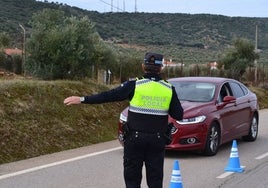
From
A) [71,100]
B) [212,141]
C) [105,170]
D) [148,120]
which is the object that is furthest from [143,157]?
[212,141]

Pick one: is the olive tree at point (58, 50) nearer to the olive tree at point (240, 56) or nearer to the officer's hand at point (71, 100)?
the officer's hand at point (71, 100)

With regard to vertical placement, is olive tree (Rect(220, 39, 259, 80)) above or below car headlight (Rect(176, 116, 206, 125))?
above

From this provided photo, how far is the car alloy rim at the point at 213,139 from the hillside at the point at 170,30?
45803 millimetres

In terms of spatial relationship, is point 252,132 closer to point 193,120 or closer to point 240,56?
point 193,120

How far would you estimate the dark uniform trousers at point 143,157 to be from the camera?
5.35 m

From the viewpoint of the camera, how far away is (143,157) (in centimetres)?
545

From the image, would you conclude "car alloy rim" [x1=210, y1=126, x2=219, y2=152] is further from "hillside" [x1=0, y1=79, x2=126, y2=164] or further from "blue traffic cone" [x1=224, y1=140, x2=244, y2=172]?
"hillside" [x1=0, y1=79, x2=126, y2=164]

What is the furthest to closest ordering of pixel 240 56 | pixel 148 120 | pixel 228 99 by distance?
1. pixel 240 56
2. pixel 228 99
3. pixel 148 120

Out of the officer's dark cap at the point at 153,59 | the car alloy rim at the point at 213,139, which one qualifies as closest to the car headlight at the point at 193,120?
the car alloy rim at the point at 213,139

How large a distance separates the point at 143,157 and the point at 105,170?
12.4 feet

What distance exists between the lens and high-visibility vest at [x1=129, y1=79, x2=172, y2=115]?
5375mm

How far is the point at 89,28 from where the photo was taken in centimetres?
1722

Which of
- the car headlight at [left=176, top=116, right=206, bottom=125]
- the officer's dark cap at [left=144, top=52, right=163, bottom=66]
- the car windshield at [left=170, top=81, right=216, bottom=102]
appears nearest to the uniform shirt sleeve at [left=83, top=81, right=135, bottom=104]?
the officer's dark cap at [left=144, top=52, right=163, bottom=66]

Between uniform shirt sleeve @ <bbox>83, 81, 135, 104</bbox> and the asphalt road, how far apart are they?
2.59 metres
